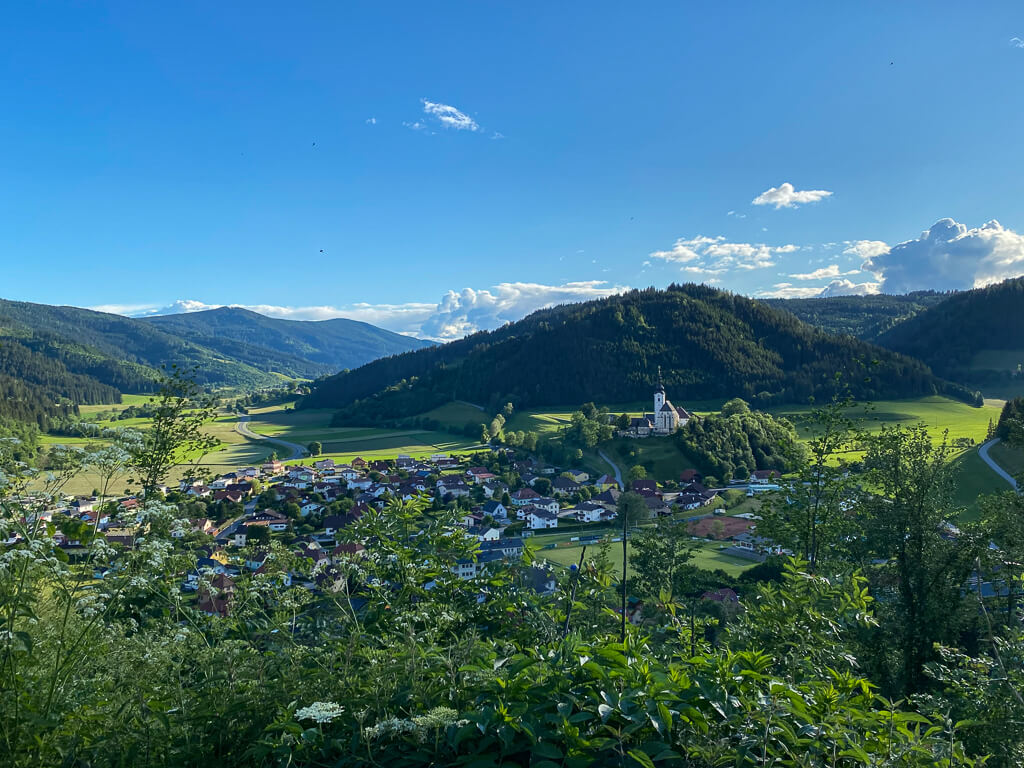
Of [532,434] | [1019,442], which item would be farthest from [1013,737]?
[532,434]

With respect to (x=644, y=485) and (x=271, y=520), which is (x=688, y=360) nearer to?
(x=644, y=485)

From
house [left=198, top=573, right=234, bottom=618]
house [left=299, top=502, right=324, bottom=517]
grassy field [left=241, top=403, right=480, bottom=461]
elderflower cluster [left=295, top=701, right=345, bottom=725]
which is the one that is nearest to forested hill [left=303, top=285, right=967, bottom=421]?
grassy field [left=241, top=403, right=480, bottom=461]

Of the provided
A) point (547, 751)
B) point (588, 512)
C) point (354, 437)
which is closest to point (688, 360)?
point (354, 437)

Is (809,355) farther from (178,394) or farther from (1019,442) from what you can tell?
(178,394)

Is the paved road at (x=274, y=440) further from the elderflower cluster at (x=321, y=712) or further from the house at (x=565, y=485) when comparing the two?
the elderflower cluster at (x=321, y=712)

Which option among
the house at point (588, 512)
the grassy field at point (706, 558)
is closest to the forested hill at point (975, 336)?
the house at point (588, 512)
